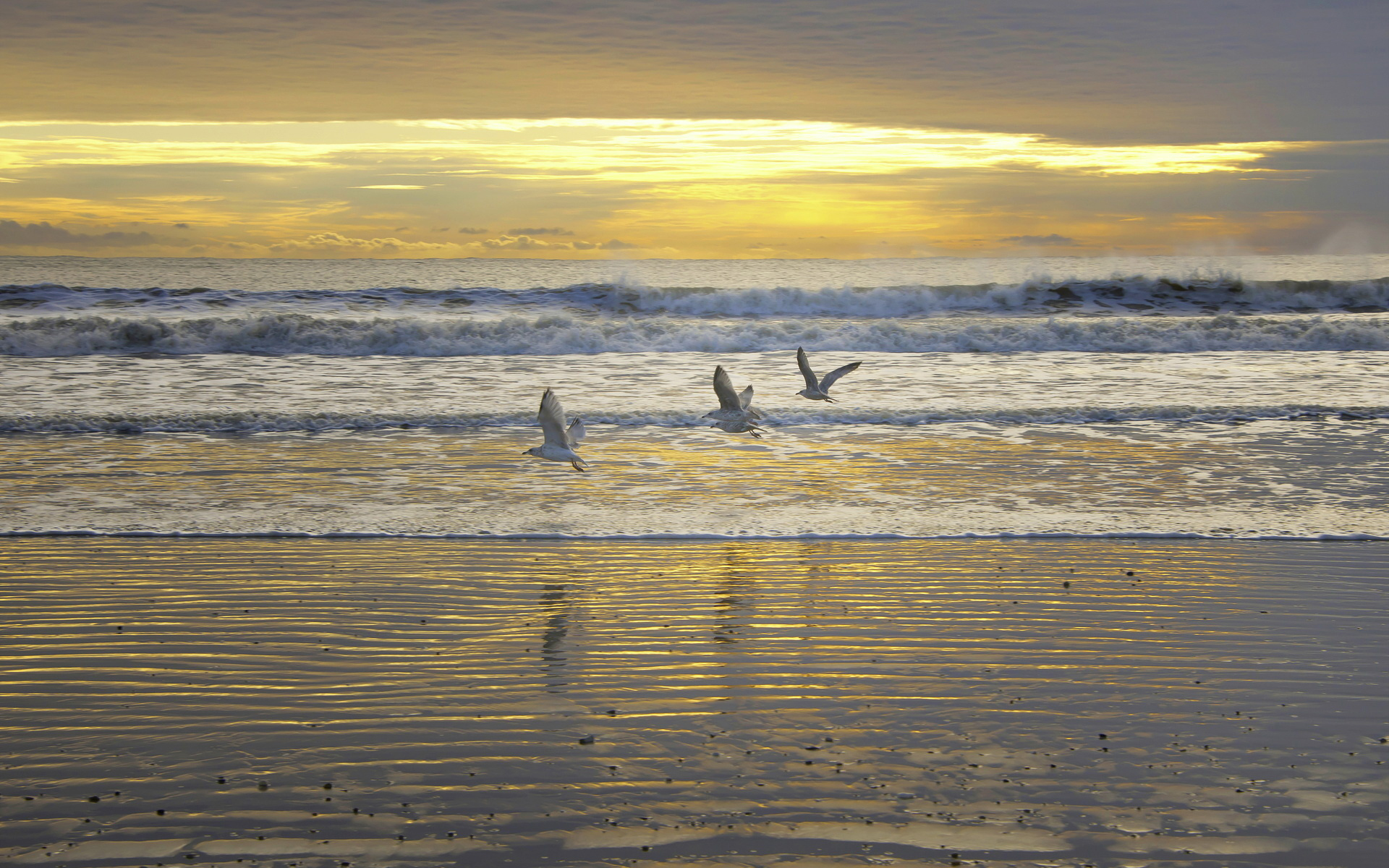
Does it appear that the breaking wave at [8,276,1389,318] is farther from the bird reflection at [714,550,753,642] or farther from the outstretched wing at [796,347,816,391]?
the bird reflection at [714,550,753,642]

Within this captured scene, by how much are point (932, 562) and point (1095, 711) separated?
2612mm

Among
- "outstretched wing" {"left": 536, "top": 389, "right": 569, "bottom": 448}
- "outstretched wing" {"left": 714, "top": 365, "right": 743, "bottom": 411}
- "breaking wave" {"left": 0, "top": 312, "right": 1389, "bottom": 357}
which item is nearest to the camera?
"outstretched wing" {"left": 536, "top": 389, "right": 569, "bottom": 448}

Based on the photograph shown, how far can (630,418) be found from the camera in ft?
46.2

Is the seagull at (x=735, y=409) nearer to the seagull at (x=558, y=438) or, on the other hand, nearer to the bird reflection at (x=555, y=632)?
the seagull at (x=558, y=438)

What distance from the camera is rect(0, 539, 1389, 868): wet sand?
3791 millimetres

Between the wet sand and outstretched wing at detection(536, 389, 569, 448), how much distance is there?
1.43m

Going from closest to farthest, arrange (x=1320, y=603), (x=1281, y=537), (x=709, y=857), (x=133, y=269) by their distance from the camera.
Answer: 1. (x=709, y=857)
2. (x=1320, y=603)
3. (x=1281, y=537)
4. (x=133, y=269)

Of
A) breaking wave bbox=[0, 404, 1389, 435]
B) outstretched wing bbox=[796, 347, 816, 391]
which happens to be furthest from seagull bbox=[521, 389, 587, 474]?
breaking wave bbox=[0, 404, 1389, 435]

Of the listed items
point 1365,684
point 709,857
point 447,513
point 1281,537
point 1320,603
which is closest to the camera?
point 709,857

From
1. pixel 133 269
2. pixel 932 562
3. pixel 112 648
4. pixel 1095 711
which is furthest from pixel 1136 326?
pixel 133 269

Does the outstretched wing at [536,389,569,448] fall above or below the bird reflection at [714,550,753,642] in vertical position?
above

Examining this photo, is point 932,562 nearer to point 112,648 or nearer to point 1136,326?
point 112,648

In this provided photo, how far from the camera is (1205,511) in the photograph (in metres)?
8.95

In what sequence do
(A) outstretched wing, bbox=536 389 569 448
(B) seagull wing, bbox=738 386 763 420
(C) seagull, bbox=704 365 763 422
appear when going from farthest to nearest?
(B) seagull wing, bbox=738 386 763 420, (C) seagull, bbox=704 365 763 422, (A) outstretched wing, bbox=536 389 569 448
